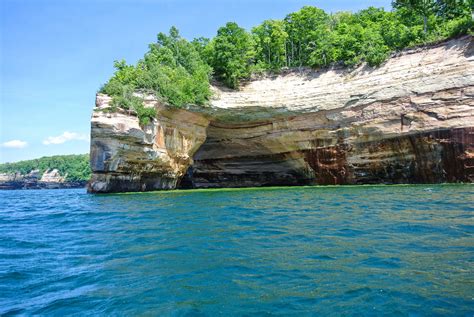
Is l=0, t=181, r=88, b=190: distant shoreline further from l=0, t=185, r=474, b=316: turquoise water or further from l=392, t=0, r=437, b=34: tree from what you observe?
l=0, t=185, r=474, b=316: turquoise water

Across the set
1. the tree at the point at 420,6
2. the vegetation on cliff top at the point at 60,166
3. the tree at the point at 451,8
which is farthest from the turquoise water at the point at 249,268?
the vegetation on cliff top at the point at 60,166

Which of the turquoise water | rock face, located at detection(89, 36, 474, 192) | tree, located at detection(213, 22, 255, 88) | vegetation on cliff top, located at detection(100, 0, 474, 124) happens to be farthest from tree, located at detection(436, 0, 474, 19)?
the turquoise water

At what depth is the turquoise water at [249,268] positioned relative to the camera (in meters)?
4.09

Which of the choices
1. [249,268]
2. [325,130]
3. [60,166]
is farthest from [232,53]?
[60,166]

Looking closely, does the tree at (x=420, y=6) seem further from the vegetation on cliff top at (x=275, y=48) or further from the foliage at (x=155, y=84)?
the foliage at (x=155, y=84)

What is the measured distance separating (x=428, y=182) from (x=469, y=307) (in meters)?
22.5

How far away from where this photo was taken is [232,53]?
2939cm

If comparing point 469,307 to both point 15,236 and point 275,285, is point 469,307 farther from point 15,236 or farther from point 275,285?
point 15,236

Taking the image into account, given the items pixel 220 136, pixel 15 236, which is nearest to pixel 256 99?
pixel 220 136

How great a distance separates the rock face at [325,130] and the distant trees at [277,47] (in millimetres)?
1197

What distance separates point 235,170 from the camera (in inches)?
1318

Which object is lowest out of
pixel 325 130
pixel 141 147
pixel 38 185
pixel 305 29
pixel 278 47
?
pixel 38 185

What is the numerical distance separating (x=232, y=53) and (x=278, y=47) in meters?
5.91

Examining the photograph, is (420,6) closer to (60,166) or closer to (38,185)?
(38,185)
